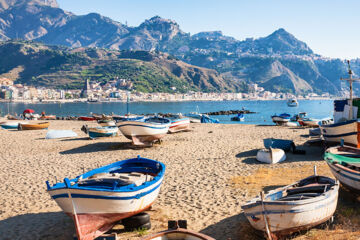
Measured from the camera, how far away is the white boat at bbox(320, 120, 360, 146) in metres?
15.6

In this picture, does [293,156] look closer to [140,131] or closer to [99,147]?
[140,131]

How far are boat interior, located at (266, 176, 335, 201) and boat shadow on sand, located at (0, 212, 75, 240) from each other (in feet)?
19.7

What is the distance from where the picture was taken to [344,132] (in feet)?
52.7

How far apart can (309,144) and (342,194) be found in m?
11.3

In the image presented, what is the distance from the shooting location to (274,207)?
666 cm

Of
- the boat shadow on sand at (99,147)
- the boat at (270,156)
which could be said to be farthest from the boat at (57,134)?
the boat at (270,156)

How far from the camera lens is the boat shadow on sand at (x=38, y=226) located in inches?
319

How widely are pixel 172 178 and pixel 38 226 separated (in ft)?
20.3

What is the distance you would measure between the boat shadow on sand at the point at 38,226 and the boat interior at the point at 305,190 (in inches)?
236

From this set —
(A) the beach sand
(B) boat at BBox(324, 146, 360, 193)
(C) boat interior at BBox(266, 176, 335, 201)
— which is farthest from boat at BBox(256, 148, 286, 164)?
(C) boat interior at BBox(266, 176, 335, 201)

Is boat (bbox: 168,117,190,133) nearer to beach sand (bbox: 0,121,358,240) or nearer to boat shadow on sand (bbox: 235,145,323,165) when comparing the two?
beach sand (bbox: 0,121,358,240)

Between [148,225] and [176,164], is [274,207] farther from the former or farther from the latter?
[176,164]

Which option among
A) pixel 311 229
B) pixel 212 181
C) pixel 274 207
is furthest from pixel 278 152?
pixel 274 207

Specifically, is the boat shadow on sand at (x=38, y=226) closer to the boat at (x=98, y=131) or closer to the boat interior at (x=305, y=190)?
the boat interior at (x=305, y=190)
